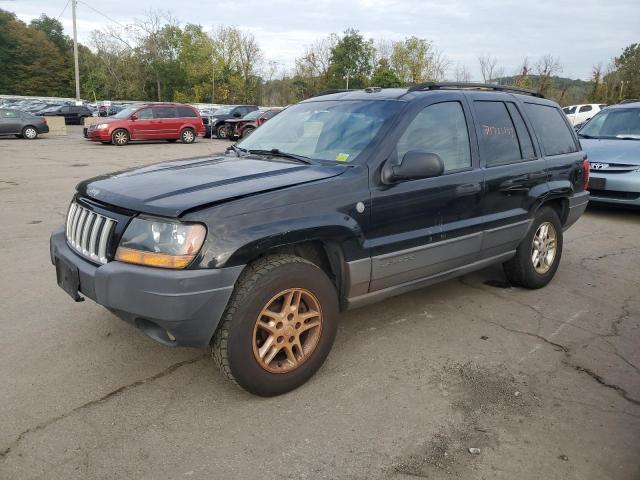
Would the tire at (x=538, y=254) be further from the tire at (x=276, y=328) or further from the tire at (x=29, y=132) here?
the tire at (x=29, y=132)

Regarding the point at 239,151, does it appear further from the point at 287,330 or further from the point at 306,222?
the point at 287,330

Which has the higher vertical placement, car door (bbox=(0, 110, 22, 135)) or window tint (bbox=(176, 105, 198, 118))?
window tint (bbox=(176, 105, 198, 118))

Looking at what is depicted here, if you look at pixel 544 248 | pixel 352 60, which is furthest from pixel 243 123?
pixel 352 60

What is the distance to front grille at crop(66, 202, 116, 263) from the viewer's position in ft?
9.33

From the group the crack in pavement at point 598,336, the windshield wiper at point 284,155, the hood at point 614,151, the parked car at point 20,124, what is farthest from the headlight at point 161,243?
the parked car at point 20,124

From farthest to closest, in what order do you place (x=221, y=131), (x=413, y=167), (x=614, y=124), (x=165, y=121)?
(x=221, y=131)
(x=165, y=121)
(x=614, y=124)
(x=413, y=167)

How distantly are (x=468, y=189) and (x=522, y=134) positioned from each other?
1087mm

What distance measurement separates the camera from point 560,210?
505cm

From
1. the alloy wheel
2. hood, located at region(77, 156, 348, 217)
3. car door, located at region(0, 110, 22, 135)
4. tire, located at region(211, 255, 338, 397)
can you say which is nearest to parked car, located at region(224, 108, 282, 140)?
car door, located at region(0, 110, 22, 135)

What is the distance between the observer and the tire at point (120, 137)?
20.0 meters

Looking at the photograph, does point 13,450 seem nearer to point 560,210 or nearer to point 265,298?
point 265,298

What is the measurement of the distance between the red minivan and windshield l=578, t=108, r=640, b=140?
1624cm

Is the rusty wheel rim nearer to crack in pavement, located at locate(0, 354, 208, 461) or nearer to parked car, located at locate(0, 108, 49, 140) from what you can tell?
crack in pavement, located at locate(0, 354, 208, 461)

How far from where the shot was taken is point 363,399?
296 cm
